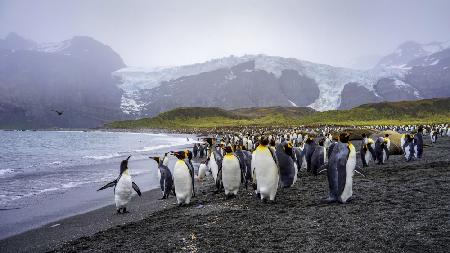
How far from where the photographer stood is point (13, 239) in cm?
787

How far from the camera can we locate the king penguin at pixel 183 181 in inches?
381

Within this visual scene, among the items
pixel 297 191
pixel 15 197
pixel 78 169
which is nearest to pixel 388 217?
pixel 297 191

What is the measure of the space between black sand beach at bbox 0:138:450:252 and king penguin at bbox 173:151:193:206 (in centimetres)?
29

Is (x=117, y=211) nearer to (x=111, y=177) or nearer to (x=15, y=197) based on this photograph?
(x=15, y=197)

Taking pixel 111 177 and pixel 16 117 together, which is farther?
pixel 16 117

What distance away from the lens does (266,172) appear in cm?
866

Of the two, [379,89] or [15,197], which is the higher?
[379,89]

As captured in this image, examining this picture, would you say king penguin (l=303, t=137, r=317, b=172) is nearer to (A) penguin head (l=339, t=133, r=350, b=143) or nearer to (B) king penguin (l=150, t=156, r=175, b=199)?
(B) king penguin (l=150, t=156, r=175, b=199)

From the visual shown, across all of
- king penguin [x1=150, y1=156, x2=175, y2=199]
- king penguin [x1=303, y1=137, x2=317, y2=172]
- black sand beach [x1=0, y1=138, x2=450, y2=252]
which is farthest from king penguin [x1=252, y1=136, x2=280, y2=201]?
king penguin [x1=303, y1=137, x2=317, y2=172]

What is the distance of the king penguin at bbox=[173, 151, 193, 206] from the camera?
381 inches

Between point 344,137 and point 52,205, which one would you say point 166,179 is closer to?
point 52,205

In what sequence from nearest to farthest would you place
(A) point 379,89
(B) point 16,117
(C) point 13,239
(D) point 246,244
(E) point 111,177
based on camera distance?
(D) point 246,244 < (C) point 13,239 < (E) point 111,177 < (A) point 379,89 < (B) point 16,117

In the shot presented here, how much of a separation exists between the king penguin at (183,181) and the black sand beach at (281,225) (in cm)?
29

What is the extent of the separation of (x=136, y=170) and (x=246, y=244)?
51.5ft
